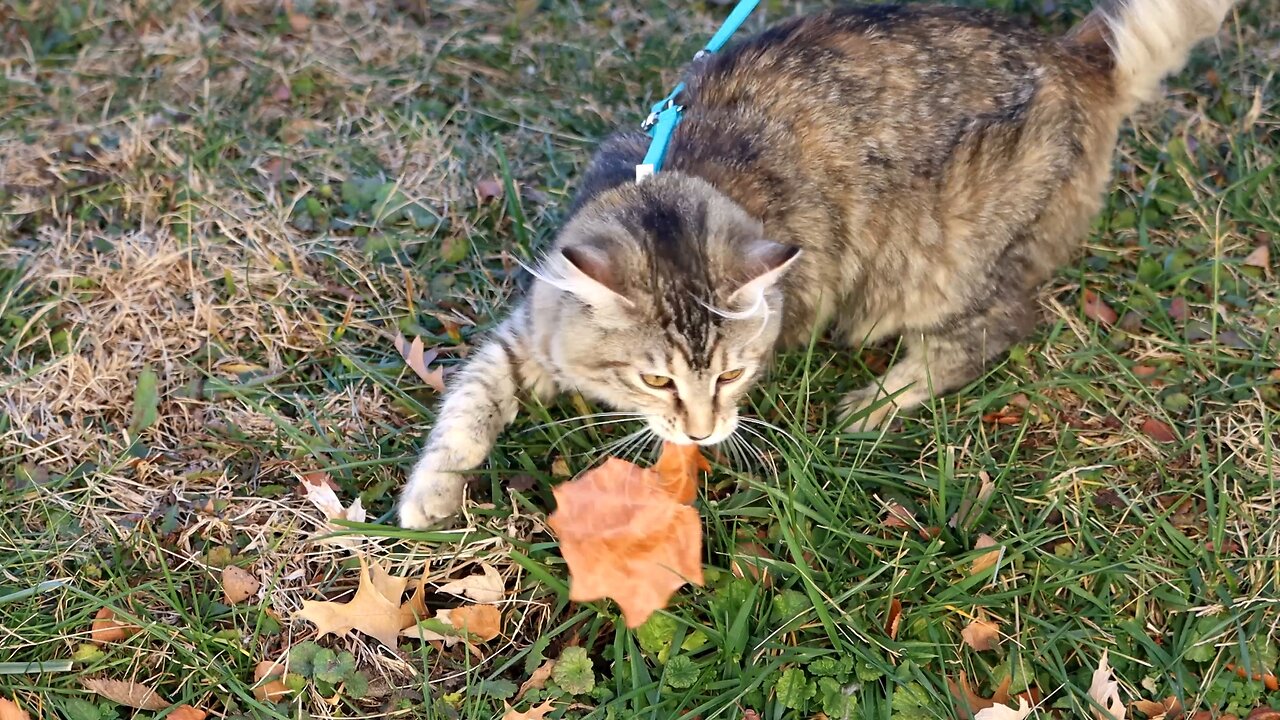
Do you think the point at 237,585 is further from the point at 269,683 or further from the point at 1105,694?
the point at 1105,694

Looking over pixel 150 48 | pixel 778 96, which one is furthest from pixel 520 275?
pixel 150 48

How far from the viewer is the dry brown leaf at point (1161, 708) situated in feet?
7.40

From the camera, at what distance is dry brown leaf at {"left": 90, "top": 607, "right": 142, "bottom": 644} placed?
91.0 inches

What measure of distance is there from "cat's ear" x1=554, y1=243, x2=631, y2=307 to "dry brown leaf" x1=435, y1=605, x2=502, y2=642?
81 centimetres

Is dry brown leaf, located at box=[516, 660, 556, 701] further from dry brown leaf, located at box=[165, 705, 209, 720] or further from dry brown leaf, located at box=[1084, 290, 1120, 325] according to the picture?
dry brown leaf, located at box=[1084, 290, 1120, 325]

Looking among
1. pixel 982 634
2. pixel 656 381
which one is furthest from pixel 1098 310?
pixel 656 381

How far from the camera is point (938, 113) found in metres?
2.64

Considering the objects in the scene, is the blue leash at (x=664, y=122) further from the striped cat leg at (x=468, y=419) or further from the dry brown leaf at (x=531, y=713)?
the dry brown leaf at (x=531, y=713)

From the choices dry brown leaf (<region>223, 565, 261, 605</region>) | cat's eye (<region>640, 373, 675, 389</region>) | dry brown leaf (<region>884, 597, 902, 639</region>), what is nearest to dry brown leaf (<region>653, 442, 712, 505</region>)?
cat's eye (<region>640, 373, 675, 389</region>)

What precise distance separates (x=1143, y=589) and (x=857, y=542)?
0.74 meters

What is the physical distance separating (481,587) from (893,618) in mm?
1032

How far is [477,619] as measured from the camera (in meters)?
2.34

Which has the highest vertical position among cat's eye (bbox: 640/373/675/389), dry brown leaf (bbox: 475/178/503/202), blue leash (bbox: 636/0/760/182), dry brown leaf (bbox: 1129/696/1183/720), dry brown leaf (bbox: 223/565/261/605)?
blue leash (bbox: 636/0/760/182)

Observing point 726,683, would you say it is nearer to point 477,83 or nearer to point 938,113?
point 938,113
